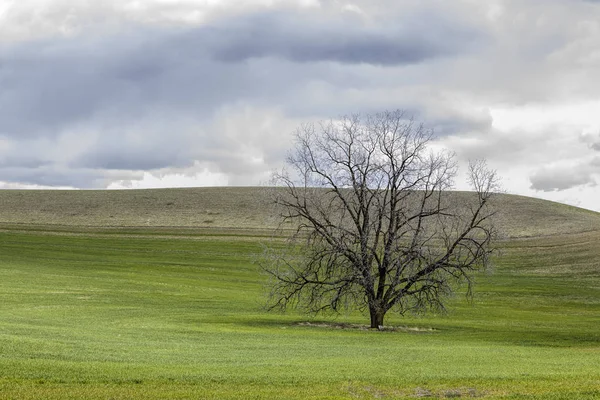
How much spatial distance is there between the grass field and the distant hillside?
49.3 feet

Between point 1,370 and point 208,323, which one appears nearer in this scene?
point 1,370

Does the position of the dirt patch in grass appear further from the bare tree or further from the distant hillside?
the distant hillside

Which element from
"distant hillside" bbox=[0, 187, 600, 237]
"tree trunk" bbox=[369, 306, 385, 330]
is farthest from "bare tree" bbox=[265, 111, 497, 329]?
"distant hillside" bbox=[0, 187, 600, 237]

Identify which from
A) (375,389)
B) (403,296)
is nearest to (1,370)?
(375,389)

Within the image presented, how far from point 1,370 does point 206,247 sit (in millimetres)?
80618

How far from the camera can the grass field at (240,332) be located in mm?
20641

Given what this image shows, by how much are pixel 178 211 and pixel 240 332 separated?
99.5 meters

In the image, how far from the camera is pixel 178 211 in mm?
135750

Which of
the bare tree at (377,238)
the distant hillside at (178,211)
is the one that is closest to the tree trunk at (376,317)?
the bare tree at (377,238)

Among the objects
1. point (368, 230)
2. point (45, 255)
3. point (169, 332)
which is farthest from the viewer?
point (45, 255)

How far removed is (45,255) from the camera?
83625 mm

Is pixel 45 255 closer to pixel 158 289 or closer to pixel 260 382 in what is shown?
pixel 158 289

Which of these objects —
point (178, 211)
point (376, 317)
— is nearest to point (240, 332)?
point (376, 317)

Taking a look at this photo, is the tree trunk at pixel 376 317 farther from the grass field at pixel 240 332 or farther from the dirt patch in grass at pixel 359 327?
the grass field at pixel 240 332
